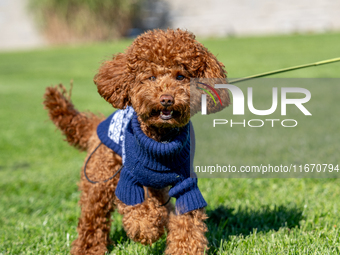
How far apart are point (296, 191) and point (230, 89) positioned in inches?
83.5

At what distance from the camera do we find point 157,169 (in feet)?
9.06

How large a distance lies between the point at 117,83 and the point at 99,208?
1.04 metres

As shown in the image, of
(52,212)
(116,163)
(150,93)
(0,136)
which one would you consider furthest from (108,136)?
(0,136)

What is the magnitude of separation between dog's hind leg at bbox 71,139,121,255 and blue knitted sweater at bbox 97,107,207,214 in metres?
0.28

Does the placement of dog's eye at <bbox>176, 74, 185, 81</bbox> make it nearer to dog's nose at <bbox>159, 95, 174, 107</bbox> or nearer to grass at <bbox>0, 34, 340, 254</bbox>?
dog's nose at <bbox>159, 95, 174, 107</bbox>

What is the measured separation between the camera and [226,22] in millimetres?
33406

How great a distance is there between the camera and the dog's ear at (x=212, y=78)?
9.00 ft

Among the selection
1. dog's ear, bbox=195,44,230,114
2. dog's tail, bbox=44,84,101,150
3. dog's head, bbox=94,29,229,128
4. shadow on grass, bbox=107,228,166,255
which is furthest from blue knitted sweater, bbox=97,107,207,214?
dog's tail, bbox=44,84,101,150

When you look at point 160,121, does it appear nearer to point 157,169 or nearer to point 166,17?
point 157,169

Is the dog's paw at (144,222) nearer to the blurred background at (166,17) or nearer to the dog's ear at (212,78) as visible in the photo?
the dog's ear at (212,78)

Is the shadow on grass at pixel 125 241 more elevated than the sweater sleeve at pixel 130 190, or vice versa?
the sweater sleeve at pixel 130 190

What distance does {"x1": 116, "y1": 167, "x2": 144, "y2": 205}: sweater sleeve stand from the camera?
2.86 metres

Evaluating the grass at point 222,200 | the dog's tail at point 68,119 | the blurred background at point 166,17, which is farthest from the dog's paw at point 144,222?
the blurred background at point 166,17

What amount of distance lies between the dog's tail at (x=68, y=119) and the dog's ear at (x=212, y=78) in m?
1.43
